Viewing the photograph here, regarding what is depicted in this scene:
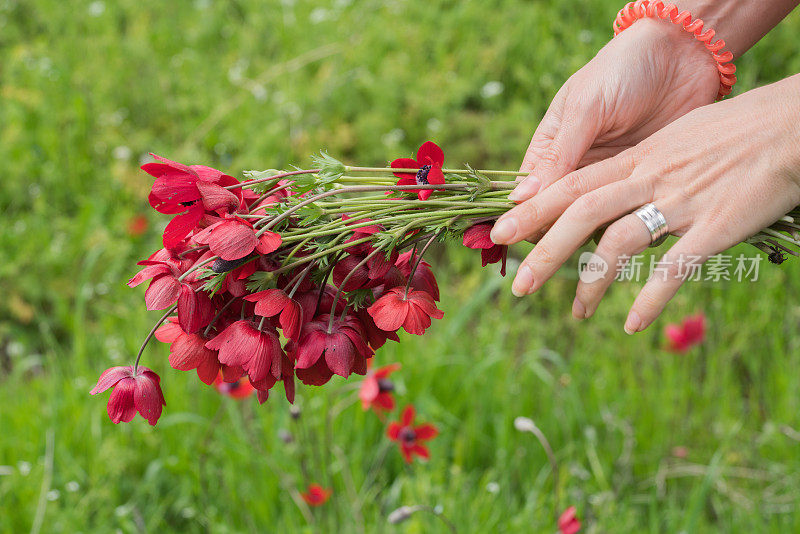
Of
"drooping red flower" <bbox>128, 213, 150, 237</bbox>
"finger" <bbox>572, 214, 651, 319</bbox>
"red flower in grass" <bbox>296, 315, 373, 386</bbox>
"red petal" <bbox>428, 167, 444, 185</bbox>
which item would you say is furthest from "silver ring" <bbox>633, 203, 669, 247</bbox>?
"drooping red flower" <bbox>128, 213, 150, 237</bbox>

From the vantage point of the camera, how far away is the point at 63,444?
197 cm

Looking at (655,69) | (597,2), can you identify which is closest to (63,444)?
(655,69)

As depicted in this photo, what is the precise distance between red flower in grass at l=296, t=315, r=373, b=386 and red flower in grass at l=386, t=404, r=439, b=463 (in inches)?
32.4

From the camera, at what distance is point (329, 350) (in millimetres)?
802

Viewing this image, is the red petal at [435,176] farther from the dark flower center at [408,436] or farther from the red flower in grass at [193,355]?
the dark flower center at [408,436]

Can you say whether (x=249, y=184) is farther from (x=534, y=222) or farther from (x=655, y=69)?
(x=655, y=69)

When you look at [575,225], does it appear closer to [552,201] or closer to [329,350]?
[552,201]

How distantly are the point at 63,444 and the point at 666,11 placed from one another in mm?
1878

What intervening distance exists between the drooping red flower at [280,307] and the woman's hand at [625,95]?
0.48 metres

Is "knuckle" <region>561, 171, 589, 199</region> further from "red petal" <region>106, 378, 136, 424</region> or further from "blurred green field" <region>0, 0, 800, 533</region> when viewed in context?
"blurred green field" <region>0, 0, 800, 533</region>

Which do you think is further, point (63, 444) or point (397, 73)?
point (397, 73)

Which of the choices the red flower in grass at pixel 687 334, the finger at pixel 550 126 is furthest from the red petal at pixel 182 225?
the red flower in grass at pixel 687 334

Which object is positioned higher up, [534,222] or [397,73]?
[534,222]

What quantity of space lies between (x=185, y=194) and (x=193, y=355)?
19cm
